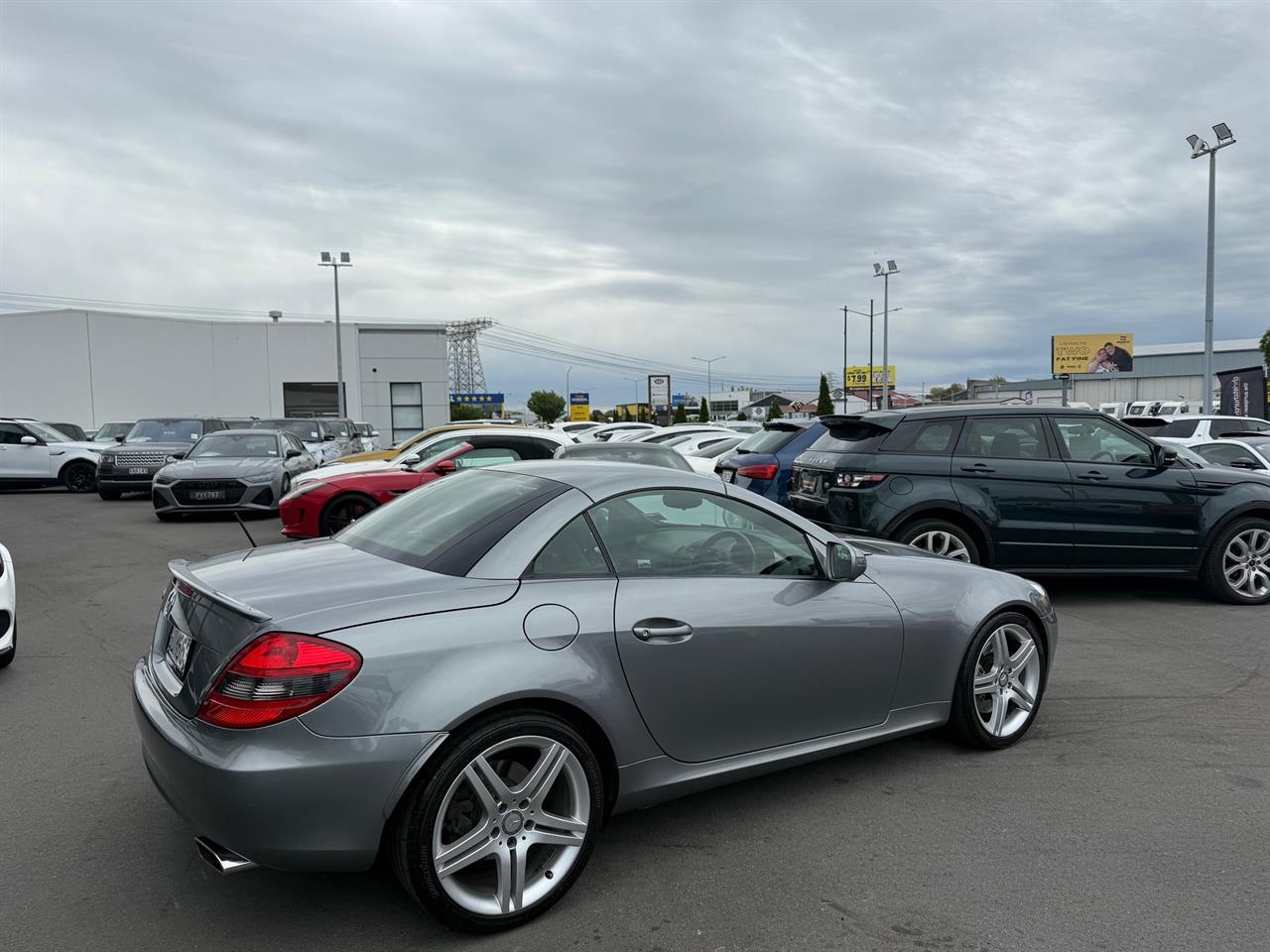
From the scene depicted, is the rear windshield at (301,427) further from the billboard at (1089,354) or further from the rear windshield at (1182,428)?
the billboard at (1089,354)

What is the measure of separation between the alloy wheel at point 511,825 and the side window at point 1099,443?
6.13 metres

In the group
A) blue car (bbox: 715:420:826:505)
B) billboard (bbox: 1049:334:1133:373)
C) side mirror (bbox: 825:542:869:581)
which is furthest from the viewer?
billboard (bbox: 1049:334:1133:373)

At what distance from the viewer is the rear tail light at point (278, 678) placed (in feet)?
8.43

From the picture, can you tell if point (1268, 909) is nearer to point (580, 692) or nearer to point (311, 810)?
point (580, 692)

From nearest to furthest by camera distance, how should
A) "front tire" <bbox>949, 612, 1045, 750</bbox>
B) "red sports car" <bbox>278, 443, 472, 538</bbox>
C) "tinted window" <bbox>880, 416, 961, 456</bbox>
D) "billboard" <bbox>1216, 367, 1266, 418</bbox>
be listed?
"front tire" <bbox>949, 612, 1045, 750</bbox> → "tinted window" <bbox>880, 416, 961, 456</bbox> → "red sports car" <bbox>278, 443, 472, 538</bbox> → "billboard" <bbox>1216, 367, 1266, 418</bbox>

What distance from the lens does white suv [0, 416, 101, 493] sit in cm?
1859

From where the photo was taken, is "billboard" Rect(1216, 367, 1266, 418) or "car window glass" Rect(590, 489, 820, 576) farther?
"billboard" Rect(1216, 367, 1266, 418)

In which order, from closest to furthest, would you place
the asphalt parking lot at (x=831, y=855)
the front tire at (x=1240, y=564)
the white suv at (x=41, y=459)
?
the asphalt parking lot at (x=831, y=855) → the front tire at (x=1240, y=564) → the white suv at (x=41, y=459)

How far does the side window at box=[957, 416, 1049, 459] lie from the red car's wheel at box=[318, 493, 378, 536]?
6685 millimetres

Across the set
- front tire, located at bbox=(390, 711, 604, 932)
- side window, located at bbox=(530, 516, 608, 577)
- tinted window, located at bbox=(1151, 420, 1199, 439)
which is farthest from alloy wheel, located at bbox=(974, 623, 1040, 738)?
tinted window, located at bbox=(1151, 420, 1199, 439)

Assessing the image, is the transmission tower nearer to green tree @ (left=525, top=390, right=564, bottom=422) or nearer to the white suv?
green tree @ (left=525, top=390, right=564, bottom=422)

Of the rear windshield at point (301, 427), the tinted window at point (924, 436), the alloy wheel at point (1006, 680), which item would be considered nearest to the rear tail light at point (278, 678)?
the alloy wheel at point (1006, 680)

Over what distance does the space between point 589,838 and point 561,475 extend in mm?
1389

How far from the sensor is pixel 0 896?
2.95m
